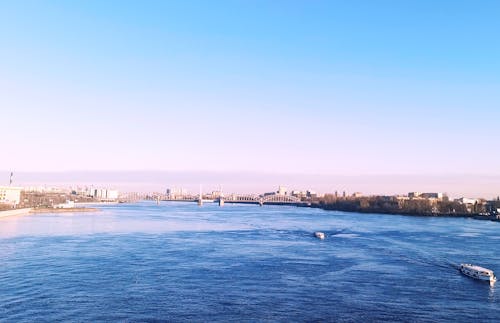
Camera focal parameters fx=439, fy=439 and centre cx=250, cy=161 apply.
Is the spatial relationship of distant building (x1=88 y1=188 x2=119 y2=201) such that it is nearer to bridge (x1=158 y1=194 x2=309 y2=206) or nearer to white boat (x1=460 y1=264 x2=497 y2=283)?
bridge (x1=158 y1=194 x2=309 y2=206)

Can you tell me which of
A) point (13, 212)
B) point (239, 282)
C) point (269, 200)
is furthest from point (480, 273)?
point (269, 200)

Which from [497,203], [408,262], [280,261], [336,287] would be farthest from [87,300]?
[497,203]

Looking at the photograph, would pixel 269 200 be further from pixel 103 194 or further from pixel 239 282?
pixel 239 282

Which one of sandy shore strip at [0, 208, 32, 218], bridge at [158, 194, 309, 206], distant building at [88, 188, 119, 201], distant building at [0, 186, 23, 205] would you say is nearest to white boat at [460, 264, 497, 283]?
sandy shore strip at [0, 208, 32, 218]

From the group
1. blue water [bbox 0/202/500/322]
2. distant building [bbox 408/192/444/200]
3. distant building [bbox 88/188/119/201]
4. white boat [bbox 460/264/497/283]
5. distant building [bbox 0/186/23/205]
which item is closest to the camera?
blue water [bbox 0/202/500/322]

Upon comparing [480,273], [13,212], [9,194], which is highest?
[9,194]

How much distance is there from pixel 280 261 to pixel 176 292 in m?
7.85

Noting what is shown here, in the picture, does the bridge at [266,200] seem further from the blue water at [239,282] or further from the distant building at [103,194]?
the blue water at [239,282]

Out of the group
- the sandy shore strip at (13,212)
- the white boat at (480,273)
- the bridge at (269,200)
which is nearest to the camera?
the white boat at (480,273)

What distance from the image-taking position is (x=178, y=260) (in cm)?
2189

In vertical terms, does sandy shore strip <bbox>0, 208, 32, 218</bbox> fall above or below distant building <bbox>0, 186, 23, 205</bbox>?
below

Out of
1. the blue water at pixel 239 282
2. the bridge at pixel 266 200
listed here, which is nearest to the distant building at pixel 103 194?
the bridge at pixel 266 200

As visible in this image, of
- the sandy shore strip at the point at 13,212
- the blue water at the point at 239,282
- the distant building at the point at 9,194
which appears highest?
the distant building at the point at 9,194

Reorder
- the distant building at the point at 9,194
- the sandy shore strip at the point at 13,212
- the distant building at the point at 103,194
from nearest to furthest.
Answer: the sandy shore strip at the point at 13,212 → the distant building at the point at 9,194 → the distant building at the point at 103,194
